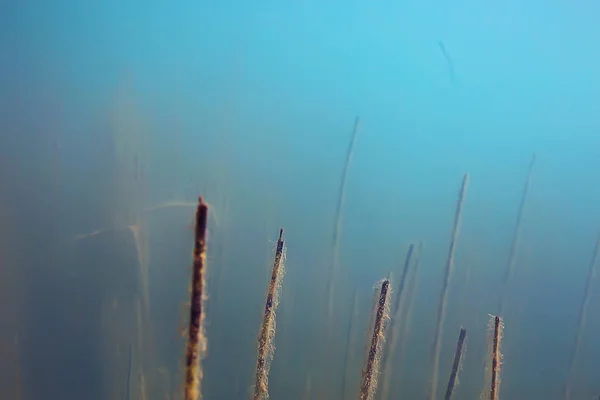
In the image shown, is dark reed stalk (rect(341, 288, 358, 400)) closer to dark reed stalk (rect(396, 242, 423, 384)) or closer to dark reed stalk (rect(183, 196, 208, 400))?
dark reed stalk (rect(396, 242, 423, 384))

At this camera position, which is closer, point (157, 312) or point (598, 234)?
point (157, 312)

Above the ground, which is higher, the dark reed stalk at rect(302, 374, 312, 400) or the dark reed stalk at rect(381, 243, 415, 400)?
the dark reed stalk at rect(381, 243, 415, 400)

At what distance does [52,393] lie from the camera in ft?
11.6

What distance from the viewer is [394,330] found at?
13.1 feet

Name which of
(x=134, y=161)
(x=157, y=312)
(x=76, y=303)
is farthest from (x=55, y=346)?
(x=134, y=161)

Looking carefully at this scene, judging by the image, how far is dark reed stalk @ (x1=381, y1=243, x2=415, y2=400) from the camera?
13.0 ft

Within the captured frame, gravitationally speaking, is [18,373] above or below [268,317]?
below

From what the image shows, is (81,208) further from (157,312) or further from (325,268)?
(325,268)

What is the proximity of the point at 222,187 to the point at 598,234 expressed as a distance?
12.1 ft

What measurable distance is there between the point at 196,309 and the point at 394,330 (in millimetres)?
3360

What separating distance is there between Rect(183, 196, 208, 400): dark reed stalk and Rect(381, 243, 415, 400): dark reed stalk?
3100mm

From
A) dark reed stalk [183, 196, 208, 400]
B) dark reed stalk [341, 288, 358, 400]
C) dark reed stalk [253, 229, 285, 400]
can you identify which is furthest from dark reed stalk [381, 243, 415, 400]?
dark reed stalk [183, 196, 208, 400]

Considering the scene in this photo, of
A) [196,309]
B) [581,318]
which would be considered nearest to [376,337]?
[196,309]

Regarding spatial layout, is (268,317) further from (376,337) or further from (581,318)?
(581,318)
